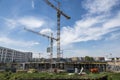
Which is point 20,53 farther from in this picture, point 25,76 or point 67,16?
point 25,76

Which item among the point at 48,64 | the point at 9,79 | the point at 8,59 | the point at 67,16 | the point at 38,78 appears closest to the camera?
the point at 38,78

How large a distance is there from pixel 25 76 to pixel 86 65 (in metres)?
64.4

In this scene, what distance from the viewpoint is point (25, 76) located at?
34000mm

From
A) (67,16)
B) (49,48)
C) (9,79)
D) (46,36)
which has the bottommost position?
(9,79)

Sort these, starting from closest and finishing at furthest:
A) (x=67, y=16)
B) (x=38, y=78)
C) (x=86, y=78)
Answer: (x=86, y=78)
(x=38, y=78)
(x=67, y=16)

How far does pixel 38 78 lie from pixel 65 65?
6119 cm

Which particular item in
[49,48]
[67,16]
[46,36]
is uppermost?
[67,16]

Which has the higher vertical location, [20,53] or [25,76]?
[20,53]

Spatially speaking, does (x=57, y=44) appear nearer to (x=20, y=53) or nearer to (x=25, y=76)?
(x=25, y=76)

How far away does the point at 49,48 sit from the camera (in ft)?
313

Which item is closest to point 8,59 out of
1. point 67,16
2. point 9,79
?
point 67,16

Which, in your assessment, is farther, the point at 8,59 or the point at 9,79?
the point at 8,59

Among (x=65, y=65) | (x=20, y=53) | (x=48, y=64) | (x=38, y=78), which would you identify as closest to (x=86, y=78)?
(x=38, y=78)

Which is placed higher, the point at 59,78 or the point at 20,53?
the point at 20,53
